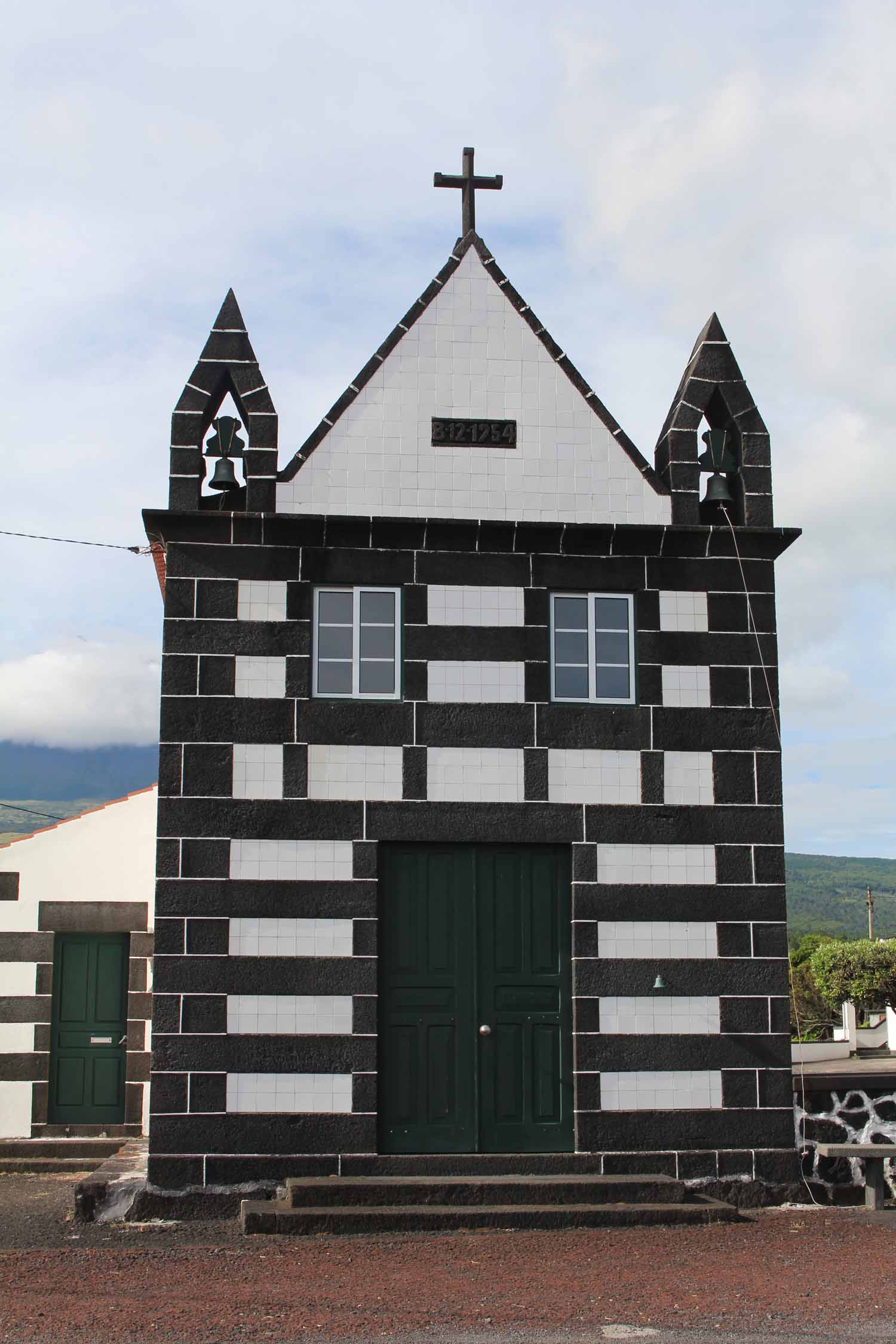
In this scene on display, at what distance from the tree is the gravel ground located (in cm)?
2643

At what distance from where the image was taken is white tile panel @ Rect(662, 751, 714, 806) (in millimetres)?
11836

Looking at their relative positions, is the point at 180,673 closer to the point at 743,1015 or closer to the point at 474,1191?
the point at 474,1191

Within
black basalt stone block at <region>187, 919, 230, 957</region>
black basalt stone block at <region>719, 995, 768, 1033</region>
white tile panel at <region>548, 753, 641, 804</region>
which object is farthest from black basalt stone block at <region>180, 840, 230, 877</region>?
black basalt stone block at <region>719, 995, 768, 1033</region>

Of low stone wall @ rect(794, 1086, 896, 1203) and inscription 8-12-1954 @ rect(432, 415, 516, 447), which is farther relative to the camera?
inscription 8-12-1954 @ rect(432, 415, 516, 447)

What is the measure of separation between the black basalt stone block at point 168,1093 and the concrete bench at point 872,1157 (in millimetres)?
5232

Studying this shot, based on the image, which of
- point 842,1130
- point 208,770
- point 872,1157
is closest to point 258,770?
point 208,770

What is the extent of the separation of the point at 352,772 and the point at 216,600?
6.18ft

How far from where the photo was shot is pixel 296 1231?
33.2 feet

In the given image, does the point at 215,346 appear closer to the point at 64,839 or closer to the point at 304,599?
the point at 304,599

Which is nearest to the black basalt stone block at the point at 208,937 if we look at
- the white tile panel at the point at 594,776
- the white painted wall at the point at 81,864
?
the white tile panel at the point at 594,776

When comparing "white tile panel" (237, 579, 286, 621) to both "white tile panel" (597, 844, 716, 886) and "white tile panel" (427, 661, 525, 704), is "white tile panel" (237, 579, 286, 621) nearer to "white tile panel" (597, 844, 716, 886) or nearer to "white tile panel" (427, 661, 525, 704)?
"white tile panel" (427, 661, 525, 704)

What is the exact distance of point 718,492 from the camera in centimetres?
1253

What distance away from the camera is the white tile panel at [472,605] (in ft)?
39.1

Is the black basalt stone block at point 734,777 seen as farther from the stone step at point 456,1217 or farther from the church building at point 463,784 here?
the stone step at point 456,1217
